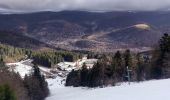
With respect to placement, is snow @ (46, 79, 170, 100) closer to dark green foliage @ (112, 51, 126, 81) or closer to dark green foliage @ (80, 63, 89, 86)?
dark green foliage @ (112, 51, 126, 81)

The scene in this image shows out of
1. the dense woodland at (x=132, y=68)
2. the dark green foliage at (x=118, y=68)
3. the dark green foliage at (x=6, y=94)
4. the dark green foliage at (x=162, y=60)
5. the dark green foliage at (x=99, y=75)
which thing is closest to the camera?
the dark green foliage at (x=6, y=94)

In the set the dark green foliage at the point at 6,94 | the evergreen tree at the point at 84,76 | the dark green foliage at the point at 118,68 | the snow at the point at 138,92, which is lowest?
the evergreen tree at the point at 84,76

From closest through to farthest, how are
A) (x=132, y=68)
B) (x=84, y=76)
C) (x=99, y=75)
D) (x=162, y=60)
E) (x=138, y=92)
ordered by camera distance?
(x=138, y=92) → (x=162, y=60) → (x=132, y=68) → (x=99, y=75) → (x=84, y=76)

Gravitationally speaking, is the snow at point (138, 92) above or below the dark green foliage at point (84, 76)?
above

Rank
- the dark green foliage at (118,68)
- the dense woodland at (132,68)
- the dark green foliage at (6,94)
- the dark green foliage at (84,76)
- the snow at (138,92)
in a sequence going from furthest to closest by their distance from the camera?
the dark green foliage at (84,76), the dark green foliage at (118,68), the dense woodland at (132,68), the dark green foliage at (6,94), the snow at (138,92)

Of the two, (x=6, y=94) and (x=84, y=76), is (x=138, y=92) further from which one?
(x=84, y=76)

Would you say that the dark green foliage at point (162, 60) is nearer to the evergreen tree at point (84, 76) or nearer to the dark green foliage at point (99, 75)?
the dark green foliage at point (99, 75)

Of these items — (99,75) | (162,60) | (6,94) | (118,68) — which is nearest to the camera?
(6,94)

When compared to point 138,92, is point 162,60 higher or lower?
lower

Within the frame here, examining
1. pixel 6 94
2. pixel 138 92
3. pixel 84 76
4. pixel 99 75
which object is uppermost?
pixel 138 92

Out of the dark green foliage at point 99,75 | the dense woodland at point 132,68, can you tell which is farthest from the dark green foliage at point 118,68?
the dark green foliage at point 99,75

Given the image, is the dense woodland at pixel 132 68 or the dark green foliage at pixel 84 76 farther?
the dark green foliage at pixel 84 76

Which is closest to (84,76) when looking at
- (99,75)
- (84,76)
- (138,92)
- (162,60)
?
(84,76)
